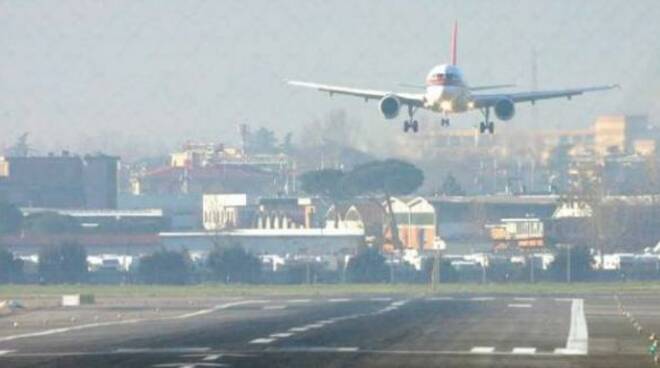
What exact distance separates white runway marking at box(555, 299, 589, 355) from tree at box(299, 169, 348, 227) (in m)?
84.1

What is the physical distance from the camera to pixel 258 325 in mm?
Result: 65938

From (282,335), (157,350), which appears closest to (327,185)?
(282,335)

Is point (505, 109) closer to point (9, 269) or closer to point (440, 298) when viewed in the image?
point (440, 298)

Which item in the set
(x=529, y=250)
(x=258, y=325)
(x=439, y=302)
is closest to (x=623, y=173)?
(x=529, y=250)

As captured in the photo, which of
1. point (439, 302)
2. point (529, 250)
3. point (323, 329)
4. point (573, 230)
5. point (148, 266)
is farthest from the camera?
point (573, 230)

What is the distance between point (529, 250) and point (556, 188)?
112 ft

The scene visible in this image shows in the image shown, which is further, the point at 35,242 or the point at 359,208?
the point at 359,208

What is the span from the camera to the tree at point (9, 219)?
151 metres

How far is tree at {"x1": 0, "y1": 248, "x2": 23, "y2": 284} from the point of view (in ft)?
395

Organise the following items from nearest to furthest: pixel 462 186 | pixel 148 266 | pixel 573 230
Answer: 1. pixel 148 266
2. pixel 573 230
3. pixel 462 186

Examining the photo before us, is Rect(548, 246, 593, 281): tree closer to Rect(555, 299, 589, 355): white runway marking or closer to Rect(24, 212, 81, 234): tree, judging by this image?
Rect(555, 299, 589, 355): white runway marking

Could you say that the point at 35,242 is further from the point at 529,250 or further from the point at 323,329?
the point at 323,329

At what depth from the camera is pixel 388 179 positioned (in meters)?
162

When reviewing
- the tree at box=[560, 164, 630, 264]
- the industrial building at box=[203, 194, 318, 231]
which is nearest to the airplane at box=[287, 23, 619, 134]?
the tree at box=[560, 164, 630, 264]
